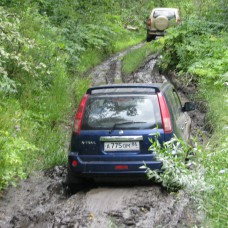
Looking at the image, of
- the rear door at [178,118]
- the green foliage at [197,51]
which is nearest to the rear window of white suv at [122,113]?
the rear door at [178,118]

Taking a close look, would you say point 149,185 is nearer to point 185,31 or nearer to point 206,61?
point 206,61

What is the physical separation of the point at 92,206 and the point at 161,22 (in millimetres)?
19527

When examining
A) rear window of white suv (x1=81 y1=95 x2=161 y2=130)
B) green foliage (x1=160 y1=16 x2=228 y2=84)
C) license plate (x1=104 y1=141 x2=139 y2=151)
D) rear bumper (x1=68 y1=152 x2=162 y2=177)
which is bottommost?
green foliage (x1=160 y1=16 x2=228 y2=84)

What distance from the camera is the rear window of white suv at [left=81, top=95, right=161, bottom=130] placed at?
6969 mm

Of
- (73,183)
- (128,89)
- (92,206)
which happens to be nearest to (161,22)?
(128,89)

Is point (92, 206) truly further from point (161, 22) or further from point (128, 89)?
point (161, 22)

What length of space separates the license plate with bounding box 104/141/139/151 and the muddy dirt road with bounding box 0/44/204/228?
0.64 meters

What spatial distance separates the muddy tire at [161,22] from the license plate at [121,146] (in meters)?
18.9

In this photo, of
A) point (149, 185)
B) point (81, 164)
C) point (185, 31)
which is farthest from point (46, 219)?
point (185, 31)

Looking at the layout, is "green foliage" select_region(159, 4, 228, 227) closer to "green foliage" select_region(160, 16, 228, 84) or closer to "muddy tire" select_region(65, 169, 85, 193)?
"green foliage" select_region(160, 16, 228, 84)

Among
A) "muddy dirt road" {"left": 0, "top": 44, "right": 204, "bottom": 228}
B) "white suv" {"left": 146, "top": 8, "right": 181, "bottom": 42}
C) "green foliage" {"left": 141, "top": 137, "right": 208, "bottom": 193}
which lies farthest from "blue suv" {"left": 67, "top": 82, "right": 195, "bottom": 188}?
"white suv" {"left": 146, "top": 8, "right": 181, "bottom": 42}

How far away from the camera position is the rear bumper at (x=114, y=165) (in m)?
6.84

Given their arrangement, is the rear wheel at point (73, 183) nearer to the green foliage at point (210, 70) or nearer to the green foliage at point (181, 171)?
the green foliage at point (210, 70)

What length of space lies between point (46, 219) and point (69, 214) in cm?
32
